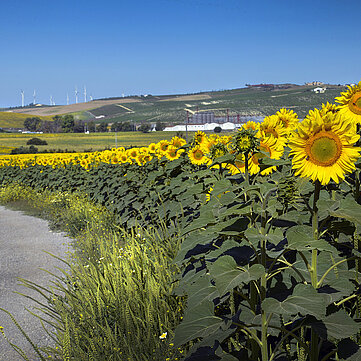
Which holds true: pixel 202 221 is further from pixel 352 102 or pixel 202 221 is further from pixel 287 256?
pixel 352 102

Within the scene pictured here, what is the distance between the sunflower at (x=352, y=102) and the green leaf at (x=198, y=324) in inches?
51.0

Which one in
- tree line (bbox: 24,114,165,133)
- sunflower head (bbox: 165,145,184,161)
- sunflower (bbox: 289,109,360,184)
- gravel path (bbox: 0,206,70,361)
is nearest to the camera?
sunflower (bbox: 289,109,360,184)

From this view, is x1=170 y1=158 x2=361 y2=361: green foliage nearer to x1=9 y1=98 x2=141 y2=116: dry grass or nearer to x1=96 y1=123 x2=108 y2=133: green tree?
x1=96 y1=123 x2=108 y2=133: green tree

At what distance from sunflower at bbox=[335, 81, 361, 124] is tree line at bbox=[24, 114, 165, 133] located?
9412 centimetres

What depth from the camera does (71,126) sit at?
113875 millimetres

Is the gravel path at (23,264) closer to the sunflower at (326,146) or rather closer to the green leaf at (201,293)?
the green leaf at (201,293)

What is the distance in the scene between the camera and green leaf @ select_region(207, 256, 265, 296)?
161 centimetres

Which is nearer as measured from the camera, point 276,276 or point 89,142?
point 276,276

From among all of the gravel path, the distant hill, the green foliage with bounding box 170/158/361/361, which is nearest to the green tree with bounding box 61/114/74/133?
the distant hill

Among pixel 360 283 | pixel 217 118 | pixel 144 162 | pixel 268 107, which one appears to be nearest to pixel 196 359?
pixel 360 283

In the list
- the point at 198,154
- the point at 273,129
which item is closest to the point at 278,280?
the point at 273,129

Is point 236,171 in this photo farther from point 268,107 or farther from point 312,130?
point 268,107

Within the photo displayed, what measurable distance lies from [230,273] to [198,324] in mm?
331

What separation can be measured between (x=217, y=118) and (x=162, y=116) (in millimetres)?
26528
